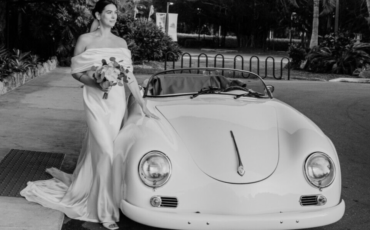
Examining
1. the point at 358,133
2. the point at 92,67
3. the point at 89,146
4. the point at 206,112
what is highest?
the point at 92,67

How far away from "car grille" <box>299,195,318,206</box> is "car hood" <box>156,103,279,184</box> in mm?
→ 314

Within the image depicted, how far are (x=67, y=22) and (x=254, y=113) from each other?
59.7ft

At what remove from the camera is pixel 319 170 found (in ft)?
14.6

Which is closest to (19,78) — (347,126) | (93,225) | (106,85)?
(347,126)

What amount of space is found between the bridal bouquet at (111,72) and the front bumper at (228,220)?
125cm

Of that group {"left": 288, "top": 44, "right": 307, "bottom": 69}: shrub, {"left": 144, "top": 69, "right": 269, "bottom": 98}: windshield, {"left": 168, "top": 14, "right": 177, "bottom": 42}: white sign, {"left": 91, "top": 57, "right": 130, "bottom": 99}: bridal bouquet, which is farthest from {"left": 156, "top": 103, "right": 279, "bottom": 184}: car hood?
{"left": 168, "top": 14, "right": 177, "bottom": 42}: white sign

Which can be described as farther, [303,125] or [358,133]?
[358,133]

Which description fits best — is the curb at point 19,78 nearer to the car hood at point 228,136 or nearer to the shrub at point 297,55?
the car hood at point 228,136

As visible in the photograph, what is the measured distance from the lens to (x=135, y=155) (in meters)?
4.41

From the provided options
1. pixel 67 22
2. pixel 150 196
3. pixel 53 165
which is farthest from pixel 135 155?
pixel 67 22

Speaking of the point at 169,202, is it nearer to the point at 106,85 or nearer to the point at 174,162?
the point at 174,162

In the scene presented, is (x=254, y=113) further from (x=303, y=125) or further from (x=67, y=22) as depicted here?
(x=67, y=22)

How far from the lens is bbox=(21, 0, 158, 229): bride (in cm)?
496

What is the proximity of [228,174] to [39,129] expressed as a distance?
5314mm
